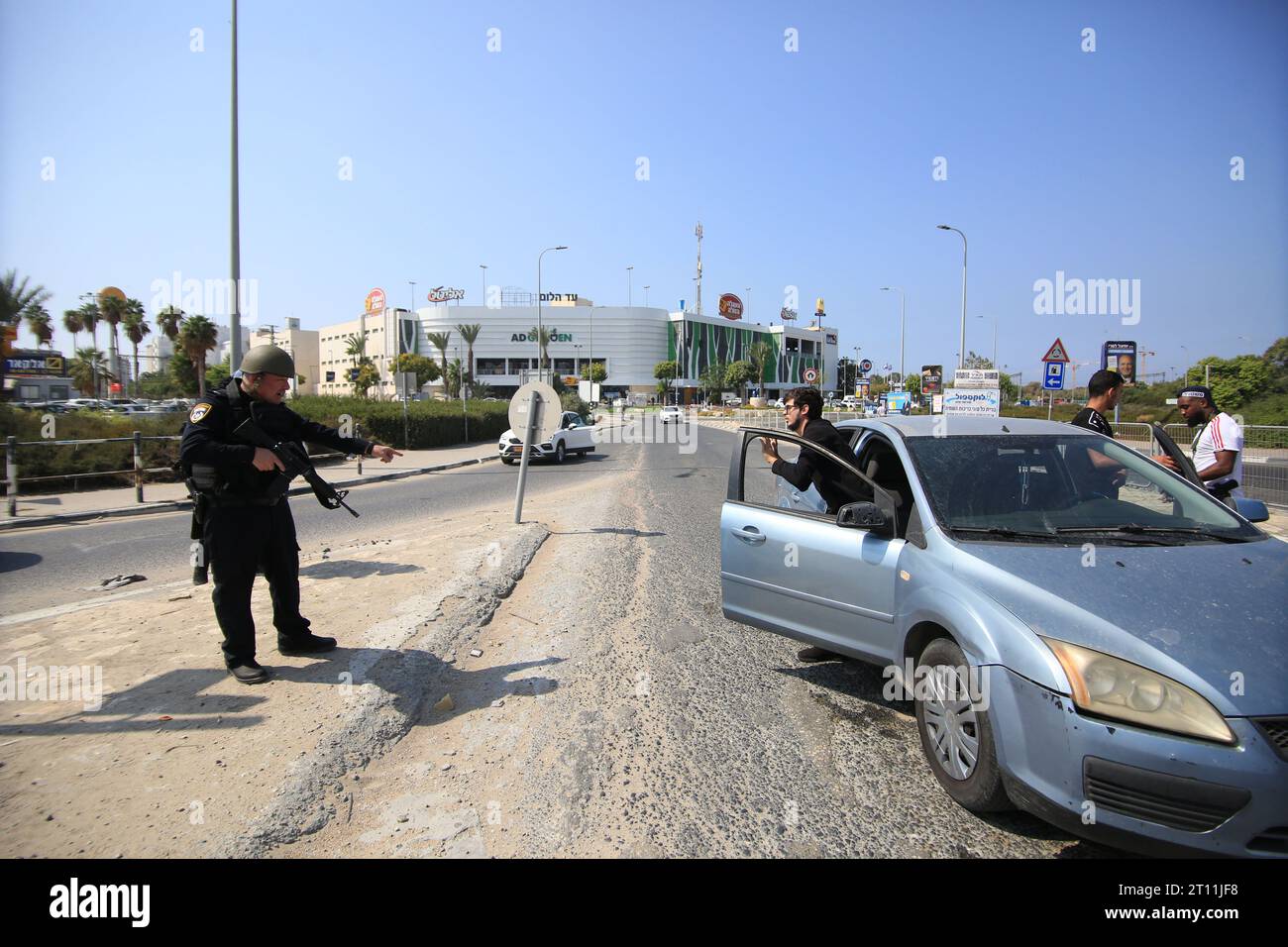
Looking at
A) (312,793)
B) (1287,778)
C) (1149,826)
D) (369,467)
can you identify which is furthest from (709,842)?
(369,467)

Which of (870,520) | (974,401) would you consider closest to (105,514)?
(870,520)

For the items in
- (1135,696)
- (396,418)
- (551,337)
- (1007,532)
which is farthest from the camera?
(551,337)

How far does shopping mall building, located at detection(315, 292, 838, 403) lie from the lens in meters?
115

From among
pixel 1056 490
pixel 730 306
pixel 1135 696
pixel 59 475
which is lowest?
pixel 59 475

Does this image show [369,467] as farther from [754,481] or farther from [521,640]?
[521,640]

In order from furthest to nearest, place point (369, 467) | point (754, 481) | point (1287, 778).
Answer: point (369, 467) → point (754, 481) → point (1287, 778)

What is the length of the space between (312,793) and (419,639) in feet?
6.00

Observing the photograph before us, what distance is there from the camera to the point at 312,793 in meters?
2.94

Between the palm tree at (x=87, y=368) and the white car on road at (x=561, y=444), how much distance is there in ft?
236

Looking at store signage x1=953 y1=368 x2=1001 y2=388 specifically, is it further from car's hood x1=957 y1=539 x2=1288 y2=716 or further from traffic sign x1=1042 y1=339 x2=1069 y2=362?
car's hood x1=957 y1=539 x2=1288 y2=716

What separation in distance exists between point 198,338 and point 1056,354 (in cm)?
6141

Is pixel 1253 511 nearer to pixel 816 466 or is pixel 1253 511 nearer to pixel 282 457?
pixel 816 466

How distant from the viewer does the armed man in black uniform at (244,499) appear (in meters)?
3.88

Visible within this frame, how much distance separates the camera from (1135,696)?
2.30 metres
